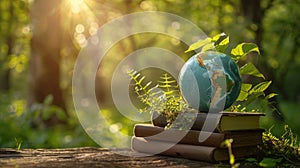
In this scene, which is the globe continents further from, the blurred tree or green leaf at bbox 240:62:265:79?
the blurred tree

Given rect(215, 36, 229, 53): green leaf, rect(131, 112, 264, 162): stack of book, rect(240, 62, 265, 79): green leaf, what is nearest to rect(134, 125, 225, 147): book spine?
rect(131, 112, 264, 162): stack of book

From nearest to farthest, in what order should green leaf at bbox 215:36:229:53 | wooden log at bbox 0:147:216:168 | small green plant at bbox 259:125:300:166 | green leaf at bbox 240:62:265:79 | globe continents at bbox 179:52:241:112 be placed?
wooden log at bbox 0:147:216:168 → globe continents at bbox 179:52:241:112 → small green plant at bbox 259:125:300:166 → green leaf at bbox 240:62:265:79 → green leaf at bbox 215:36:229:53

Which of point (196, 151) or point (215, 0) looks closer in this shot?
point (196, 151)

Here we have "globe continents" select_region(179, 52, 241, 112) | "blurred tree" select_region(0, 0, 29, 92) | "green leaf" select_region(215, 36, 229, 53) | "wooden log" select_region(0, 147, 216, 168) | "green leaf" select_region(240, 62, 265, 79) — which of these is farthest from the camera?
"blurred tree" select_region(0, 0, 29, 92)

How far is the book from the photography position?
329 centimetres

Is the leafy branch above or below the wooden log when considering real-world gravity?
above

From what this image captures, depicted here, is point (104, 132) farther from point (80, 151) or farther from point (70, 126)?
point (80, 151)

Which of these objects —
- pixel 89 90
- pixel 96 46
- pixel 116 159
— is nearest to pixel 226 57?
pixel 116 159

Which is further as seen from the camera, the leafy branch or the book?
the leafy branch

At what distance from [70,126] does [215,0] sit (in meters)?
4.26

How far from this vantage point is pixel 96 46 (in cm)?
1862

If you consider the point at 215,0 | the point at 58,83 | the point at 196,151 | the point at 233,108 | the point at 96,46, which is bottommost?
the point at 196,151

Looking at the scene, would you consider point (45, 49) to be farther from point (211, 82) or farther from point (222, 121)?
point (222, 121)

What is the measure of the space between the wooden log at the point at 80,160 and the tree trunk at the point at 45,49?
7062 millimetres
